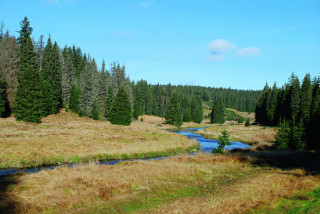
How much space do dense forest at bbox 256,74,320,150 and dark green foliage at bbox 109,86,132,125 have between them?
30.7 m

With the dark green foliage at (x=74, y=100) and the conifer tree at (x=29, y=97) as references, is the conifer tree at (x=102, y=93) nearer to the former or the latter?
the dark green foliage at (x=74, y=100)

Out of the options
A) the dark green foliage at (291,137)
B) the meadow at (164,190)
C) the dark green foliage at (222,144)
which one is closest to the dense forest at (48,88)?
the meadow at (164,190)

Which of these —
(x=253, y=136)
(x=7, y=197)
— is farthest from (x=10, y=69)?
(x=253, y=136)

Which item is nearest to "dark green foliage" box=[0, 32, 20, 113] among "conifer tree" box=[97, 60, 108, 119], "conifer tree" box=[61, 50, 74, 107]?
"conifer tree" box=[61, 50, 74, 107]

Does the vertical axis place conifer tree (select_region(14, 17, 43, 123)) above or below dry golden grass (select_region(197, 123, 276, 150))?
above

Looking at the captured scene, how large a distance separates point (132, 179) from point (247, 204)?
6.52 metres

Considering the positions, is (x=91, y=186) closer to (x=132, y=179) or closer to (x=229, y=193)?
(x=132, y=179)

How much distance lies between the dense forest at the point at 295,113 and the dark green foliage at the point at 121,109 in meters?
30.7

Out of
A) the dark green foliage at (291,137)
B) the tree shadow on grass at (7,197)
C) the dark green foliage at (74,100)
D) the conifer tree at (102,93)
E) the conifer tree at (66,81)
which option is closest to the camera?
the tree shadow on grass at (7,197)

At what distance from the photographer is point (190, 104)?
12688 centimetres

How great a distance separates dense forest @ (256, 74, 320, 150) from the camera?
3023cm

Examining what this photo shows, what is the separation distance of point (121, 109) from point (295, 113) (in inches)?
1494

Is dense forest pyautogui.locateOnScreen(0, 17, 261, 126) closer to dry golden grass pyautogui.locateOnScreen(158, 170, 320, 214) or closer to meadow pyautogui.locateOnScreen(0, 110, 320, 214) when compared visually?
meadow pyautogui.locateOnScreen(0, 110, 320, 214)

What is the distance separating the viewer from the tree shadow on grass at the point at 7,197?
8.84 m
